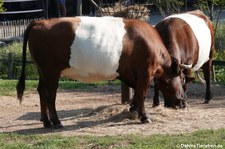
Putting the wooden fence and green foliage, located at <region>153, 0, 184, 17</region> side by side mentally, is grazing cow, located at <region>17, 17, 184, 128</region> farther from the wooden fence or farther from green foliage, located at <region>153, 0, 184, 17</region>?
the wooden fence

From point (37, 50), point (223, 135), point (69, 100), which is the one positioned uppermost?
point (37, 50)

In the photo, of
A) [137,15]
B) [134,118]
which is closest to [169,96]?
[134,118]

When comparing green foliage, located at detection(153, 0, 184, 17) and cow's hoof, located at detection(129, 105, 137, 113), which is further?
green foliage, located at detection(153, 0, 184, 17)

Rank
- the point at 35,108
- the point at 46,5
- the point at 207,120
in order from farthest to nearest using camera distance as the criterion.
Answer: the point at 46,5 → the point at 35,108 → the point at 207,120

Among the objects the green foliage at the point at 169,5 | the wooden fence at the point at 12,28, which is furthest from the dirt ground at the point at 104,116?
the wooden fence at the point at 12,28

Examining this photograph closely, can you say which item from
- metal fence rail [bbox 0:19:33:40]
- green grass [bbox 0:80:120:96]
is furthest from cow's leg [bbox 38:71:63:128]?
metal fence rail [bbox 0:19:33:40]

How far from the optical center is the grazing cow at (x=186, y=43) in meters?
10.6

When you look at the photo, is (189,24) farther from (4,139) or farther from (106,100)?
(4,139)

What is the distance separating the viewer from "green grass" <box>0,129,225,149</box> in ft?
25.6

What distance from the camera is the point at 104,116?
10.3 metres

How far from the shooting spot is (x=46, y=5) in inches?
960

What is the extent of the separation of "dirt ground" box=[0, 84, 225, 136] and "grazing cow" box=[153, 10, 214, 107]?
0.43m

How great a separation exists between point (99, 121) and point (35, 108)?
1913mm

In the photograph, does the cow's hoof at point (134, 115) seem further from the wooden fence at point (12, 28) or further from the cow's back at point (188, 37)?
the wooden fence at point (12, 28)
